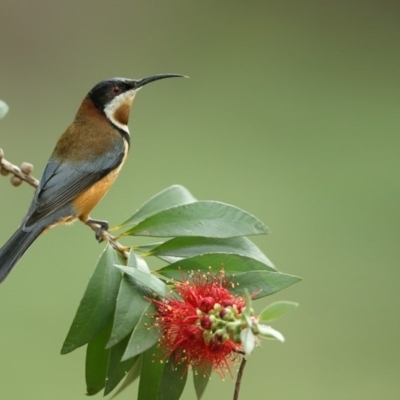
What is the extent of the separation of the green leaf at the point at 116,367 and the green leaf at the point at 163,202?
0.27 meters

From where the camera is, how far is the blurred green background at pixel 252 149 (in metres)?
3.44

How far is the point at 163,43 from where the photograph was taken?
493cm

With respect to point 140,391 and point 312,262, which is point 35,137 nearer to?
point 312,262

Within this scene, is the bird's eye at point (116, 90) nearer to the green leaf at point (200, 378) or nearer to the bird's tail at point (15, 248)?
the bird's tail at point (15, 248)

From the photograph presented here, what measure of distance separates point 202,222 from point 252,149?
308 centimetres

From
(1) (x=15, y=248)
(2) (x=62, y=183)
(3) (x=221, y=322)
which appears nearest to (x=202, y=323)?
(3) (x=221, y=322)

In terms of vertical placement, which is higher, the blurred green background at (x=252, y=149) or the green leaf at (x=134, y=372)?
the blurred green background at (x=252, y=149)

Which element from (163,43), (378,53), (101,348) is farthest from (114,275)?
(378,53)

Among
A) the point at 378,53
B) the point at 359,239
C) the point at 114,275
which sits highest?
the point at 378,53

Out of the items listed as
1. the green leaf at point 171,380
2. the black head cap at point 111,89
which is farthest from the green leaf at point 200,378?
the black head cap at point 111,89

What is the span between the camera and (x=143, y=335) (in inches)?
44.4

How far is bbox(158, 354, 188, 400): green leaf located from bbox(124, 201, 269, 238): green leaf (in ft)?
0.62

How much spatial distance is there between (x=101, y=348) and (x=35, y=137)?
9.49 ft

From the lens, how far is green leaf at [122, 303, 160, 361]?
1.11m
